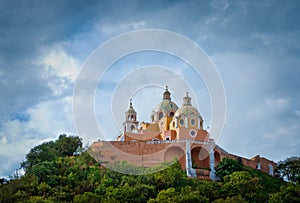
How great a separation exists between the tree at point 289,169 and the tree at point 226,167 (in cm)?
881

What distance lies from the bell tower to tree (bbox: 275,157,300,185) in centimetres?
1625

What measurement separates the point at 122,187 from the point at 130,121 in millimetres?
18821

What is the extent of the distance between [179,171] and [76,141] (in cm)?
1434

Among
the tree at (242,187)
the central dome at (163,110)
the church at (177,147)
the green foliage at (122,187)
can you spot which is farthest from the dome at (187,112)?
the tree at (242,187)

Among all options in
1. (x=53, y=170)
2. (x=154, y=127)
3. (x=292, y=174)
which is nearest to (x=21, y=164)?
(x=53, y=170)

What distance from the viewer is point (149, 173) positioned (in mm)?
38906

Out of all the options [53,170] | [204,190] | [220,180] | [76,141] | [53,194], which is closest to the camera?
[53,194]

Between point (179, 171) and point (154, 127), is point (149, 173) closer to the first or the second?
A: point (179, 171)

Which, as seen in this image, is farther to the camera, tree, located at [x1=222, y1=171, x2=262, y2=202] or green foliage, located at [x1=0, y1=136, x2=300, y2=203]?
tree, located at [x1=222, y1=171, x2=262, y2=202]

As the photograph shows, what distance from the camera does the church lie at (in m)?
42.1

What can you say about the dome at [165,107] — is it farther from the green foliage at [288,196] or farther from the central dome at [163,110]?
the green foliage at [288,196]

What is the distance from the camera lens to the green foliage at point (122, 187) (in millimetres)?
32812

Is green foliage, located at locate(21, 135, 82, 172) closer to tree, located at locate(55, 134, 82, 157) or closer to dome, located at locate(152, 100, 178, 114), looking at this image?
tree, located at locate(55, 134, 82, 157)

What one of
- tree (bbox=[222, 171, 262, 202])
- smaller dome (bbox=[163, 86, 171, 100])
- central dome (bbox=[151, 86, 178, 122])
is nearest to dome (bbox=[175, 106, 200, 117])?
central dome (bbox=[151, 86, 178, 122])
